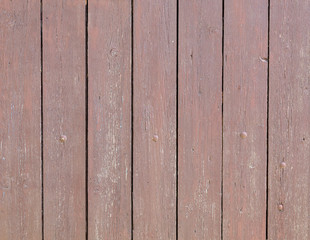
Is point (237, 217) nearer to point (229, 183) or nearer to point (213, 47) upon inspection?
point (229, 183)

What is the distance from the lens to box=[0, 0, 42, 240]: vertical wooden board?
1.12 metres

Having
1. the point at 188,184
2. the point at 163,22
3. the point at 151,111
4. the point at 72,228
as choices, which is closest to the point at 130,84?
the point at 151,111

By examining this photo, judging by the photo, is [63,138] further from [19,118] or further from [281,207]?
[281,207]

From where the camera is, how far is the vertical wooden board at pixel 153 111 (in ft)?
3.71

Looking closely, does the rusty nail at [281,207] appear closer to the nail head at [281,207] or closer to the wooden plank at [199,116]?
the nail head at [281,207]

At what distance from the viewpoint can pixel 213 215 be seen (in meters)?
1.14

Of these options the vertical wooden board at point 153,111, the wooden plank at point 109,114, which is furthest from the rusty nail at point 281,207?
the wooden plank at point 109,114

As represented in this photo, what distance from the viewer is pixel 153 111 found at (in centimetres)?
113

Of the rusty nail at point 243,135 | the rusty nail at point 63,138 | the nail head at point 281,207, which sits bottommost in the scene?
the nail head at point 281,207

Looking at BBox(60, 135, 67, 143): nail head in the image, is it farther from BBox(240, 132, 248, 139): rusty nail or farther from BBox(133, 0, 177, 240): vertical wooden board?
BBox(240, 132, 248, 139): rusty nail

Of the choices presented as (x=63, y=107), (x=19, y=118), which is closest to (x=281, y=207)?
(x=63, y=107)

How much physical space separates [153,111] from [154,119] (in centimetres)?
2

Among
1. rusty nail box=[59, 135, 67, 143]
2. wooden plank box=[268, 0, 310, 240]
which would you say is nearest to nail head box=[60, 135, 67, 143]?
rusty nail box=[59, 135, 67, 143]

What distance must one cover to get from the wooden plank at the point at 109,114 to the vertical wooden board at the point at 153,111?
0.03 metres
